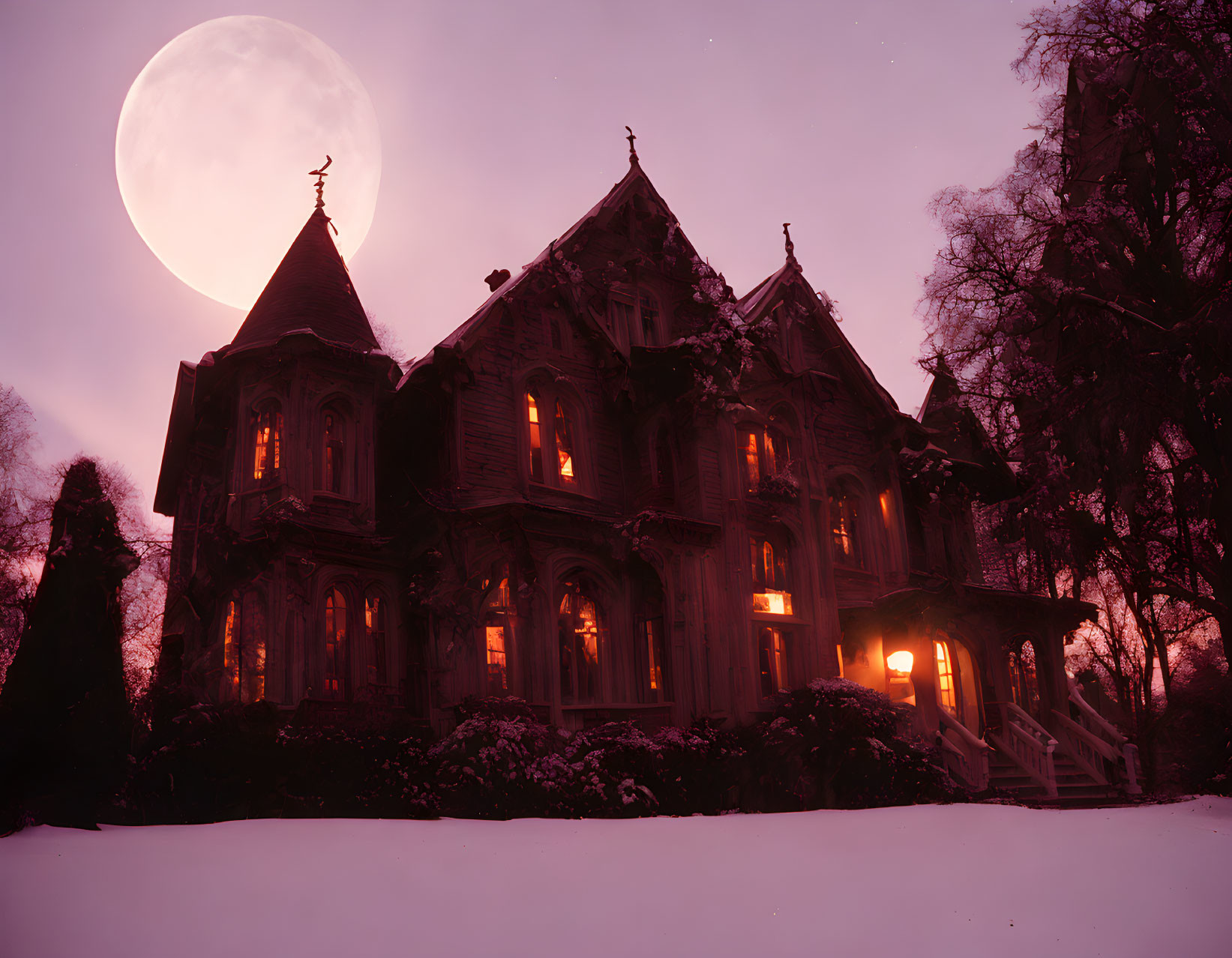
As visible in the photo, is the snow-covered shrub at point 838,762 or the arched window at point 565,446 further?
the arched window at point 565,446

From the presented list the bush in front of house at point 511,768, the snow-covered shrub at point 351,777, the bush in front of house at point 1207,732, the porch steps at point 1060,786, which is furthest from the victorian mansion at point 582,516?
the bush in front of house at point 1207,732

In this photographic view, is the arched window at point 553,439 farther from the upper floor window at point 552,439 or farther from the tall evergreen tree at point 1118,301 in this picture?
the tall evergreen tree at point 1118,301

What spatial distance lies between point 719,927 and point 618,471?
52.7 feet

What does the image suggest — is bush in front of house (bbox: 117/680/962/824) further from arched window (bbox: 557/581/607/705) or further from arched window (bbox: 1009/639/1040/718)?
arched window (bbox: 1009/639/1040/718)

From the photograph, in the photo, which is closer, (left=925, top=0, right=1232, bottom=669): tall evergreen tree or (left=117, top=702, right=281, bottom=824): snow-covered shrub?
(left=117, top=702, right=281, bottom=824): snow-covered shrub

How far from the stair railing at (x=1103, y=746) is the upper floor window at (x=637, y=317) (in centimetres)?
1528

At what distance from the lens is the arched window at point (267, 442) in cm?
2008

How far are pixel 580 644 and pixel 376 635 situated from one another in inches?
174

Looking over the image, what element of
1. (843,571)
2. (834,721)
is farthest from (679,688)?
(843,571)

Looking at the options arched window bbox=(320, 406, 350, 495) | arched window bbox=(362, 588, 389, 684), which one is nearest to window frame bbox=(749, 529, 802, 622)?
arched window bbox=(362, 588, 389, 684)

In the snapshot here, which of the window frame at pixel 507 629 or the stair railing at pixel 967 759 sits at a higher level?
the window frame at pixel 507 629

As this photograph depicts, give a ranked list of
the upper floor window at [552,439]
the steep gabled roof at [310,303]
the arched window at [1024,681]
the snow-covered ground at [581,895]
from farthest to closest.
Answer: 1. the arched window at [1024,681]
2. the upper floor window at [552,439]
3. the steep gabled roof at [310,303]
4. the snow-covered ground at [581,895]

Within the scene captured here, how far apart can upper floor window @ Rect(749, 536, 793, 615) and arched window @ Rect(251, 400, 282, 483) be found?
1110 cm

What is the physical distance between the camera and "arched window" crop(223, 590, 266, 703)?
1853 centimetres
